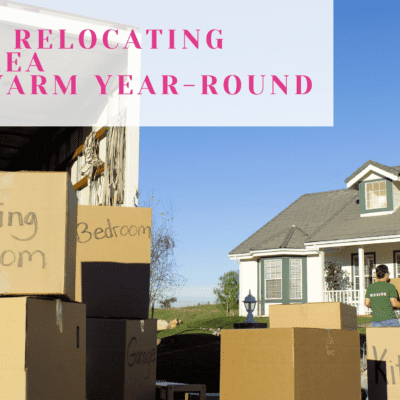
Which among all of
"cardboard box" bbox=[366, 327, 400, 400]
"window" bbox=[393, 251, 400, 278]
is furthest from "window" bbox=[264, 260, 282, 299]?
"cardboard box" bbox=[366, 327, 400, 400]

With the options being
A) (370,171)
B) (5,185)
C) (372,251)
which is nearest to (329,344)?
(5,185)

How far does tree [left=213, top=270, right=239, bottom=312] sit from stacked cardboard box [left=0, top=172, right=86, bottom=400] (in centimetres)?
2124

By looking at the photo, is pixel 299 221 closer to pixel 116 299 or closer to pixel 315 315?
pixel 315 315

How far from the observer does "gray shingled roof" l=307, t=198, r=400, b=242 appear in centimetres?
1557

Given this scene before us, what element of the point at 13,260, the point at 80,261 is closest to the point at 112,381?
the point at 80,261

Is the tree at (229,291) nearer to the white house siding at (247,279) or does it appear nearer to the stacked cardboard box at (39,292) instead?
the white house siding at (247,279)

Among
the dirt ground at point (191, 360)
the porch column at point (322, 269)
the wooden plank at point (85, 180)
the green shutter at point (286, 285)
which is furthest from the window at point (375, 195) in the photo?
the wooden plank at point (85, 180)

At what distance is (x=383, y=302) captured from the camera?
5840 mm

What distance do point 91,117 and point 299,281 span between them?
41.4ft

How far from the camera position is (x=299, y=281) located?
58.8 ft

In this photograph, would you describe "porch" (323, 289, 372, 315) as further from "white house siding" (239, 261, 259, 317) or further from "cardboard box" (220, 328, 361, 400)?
"cardboard box" (220, 328, 361, 400)

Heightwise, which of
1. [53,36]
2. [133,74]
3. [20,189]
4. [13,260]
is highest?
[53,36]

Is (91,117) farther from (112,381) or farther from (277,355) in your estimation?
(277,355)

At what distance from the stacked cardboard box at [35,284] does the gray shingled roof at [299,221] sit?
51.8 ft
